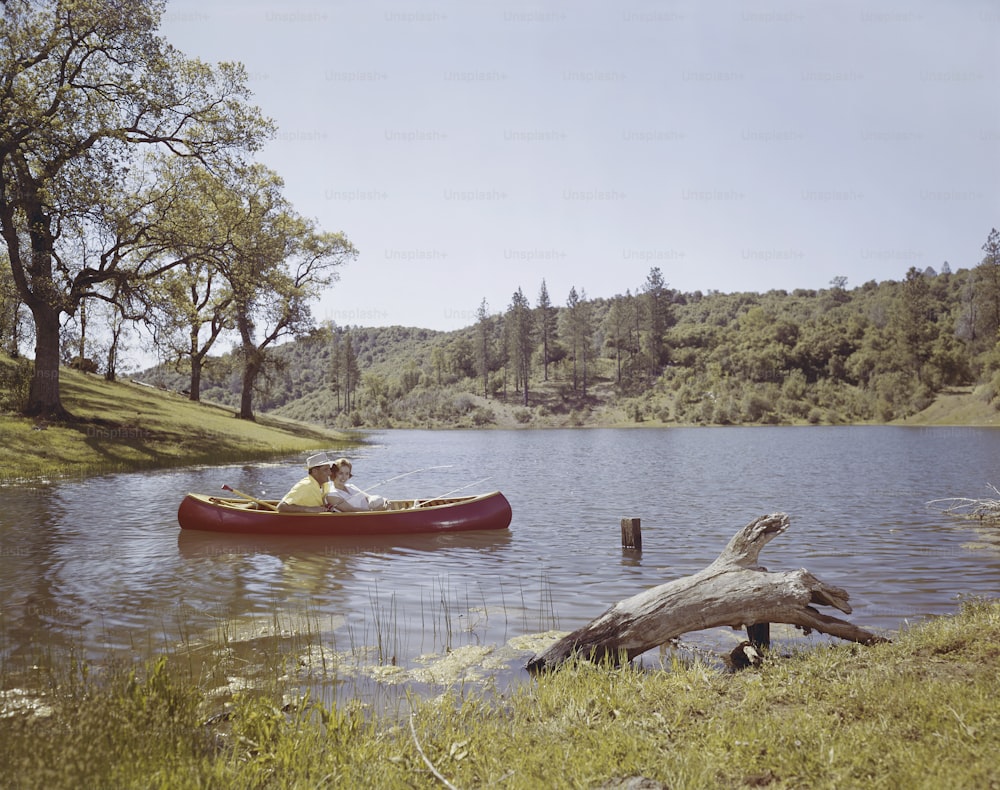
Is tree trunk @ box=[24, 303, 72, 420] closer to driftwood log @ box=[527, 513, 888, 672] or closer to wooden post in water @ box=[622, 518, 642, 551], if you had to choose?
wooden post in water @ box=[622, 518, 642, 551]

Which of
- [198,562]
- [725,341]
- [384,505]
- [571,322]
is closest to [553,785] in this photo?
[198,562]

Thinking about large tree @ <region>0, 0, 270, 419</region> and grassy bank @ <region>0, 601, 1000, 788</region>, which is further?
large tree @ <region>0, 0, 270, 419</region>

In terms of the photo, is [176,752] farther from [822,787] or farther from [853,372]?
[853,372]

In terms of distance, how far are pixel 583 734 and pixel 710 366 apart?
106m

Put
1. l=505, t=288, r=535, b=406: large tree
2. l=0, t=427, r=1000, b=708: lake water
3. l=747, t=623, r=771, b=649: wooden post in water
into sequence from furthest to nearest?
1. l=505, t=288, r=535, b=406: large tree
2. l=0, t=427, r=1000, b=708: lake water
3. l=747, t=623, r=771, b=649: wooden post in water

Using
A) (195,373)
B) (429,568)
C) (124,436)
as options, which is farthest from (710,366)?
(429,568)

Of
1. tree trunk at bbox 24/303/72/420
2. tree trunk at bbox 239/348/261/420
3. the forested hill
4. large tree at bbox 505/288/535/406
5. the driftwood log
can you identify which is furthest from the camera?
large tree at bbox 505/288/535/406

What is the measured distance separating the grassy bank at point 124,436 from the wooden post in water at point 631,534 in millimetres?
18709

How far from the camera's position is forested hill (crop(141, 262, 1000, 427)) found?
3275 inches

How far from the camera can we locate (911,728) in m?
3.98

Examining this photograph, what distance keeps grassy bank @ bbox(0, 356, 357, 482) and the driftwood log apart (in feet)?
69.4

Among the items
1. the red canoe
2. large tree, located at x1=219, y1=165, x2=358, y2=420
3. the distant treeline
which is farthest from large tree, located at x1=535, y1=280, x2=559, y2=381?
the red canoe

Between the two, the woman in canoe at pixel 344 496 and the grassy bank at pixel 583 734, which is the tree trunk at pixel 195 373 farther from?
the grassy bank at pixel 583 734

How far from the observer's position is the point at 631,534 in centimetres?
Answer: 1269
